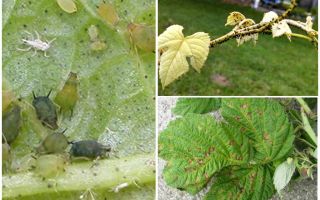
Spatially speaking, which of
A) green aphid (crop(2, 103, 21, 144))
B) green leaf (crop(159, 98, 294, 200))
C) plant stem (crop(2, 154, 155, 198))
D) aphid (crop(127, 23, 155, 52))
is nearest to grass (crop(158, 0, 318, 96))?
aphid (crop(127, 23, 155, 52))

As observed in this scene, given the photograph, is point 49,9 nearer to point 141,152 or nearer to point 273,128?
point 141,152

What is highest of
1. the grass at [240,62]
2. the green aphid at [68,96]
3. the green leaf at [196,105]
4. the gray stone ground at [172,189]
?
the grass at [240,62]

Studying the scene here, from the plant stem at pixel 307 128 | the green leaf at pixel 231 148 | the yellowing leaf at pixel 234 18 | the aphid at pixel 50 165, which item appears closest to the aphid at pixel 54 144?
the aphid at pixel 50 165

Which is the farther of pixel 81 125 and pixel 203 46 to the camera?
pixel 81 125

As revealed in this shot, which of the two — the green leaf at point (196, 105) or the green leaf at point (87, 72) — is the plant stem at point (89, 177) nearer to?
the green leaf at point (87, 72)

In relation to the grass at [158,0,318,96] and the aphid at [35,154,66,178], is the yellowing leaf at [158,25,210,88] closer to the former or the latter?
the grass at [158,0,318,96]

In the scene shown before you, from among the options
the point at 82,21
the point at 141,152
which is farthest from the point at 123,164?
the point at 82,21

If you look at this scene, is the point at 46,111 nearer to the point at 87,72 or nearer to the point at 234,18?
the point at 87,72
